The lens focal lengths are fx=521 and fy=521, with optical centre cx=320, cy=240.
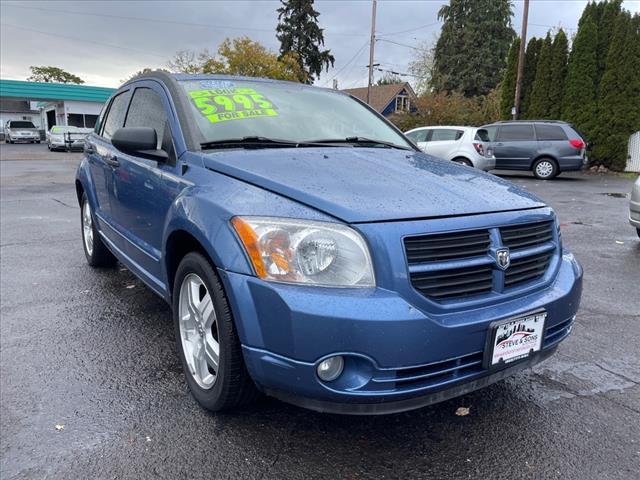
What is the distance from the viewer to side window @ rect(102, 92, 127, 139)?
441 cm

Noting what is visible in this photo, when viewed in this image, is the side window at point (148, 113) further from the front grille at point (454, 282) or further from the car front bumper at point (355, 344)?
the front grille at point (454, 282)

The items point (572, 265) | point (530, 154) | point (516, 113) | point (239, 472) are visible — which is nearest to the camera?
point (239, 472)

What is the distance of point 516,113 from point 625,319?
19065mm

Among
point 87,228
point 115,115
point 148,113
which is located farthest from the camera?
point 87,228

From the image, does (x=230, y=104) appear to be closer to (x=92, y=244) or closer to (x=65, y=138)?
(x=92, y=244)

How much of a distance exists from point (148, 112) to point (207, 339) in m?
1.90

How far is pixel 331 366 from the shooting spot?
2.06 m

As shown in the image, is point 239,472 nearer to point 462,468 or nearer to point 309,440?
point 309,440

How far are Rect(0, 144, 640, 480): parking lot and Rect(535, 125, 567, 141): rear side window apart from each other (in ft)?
42.0

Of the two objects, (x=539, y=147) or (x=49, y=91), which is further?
(x=49, y=91)

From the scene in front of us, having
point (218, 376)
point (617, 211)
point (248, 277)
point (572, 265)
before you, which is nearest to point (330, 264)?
point (248, 277)

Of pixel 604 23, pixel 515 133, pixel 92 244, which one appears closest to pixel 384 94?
pixel 604 23

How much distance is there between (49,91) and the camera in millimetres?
47031

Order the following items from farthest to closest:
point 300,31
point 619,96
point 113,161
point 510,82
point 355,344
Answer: point 300,31, point 510,82, point 619,96, point 113,161, point 355,344
